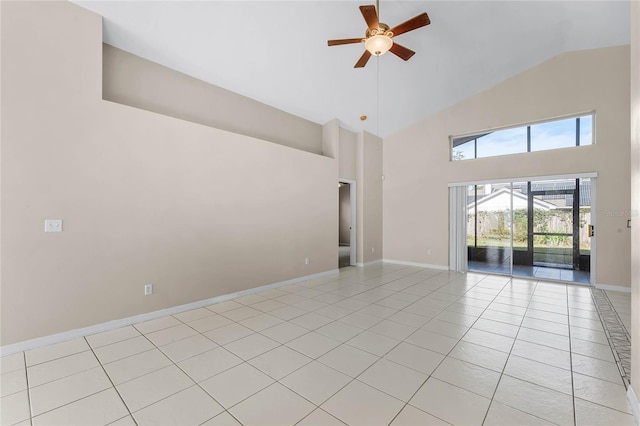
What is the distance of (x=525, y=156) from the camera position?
5.61 meters

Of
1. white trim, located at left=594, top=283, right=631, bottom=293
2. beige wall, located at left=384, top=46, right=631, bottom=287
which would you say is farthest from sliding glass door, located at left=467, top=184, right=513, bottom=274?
white trim, located at left=594, top=283, right=631, bottom=293

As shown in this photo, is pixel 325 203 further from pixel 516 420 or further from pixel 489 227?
pixel 516 420

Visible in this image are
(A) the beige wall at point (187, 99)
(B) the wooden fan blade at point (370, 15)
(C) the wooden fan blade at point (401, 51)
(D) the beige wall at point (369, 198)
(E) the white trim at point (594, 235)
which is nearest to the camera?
(B) the wooden fan blade at point (370, 15)

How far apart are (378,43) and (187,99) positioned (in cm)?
292

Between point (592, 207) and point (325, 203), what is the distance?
5096 millimetres

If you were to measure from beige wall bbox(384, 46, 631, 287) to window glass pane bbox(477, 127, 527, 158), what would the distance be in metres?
0.18

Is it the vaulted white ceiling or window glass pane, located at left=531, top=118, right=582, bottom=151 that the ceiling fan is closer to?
the vaulted white ceiling

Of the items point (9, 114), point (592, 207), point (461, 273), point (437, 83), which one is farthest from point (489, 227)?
point (9, 114)

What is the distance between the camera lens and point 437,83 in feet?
17.8

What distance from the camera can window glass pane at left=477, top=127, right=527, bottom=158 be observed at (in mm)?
5711

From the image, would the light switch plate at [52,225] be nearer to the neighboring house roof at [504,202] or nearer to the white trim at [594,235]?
the neighboring house roof at [504,202]

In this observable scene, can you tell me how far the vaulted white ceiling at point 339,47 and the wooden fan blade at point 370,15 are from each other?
919mm

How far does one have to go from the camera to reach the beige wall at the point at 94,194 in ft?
8.64

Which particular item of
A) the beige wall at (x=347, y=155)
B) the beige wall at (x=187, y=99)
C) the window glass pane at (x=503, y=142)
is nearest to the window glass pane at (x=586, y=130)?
the window glass pane at (x=503, y=142)
